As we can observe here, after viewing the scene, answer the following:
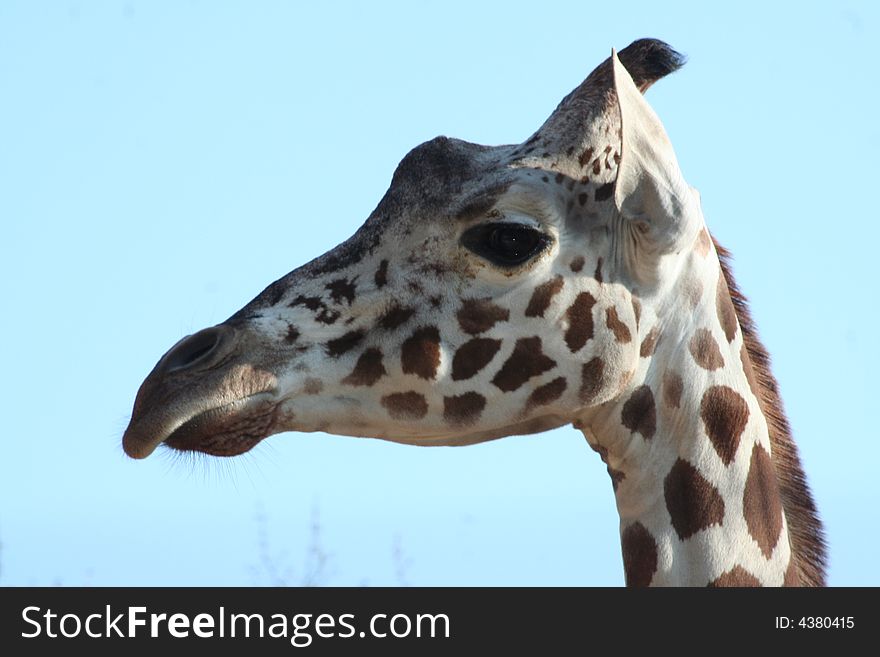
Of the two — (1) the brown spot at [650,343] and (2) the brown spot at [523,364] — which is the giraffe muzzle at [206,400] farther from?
(1) the brown spot at [650,343]

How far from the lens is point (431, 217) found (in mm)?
5102

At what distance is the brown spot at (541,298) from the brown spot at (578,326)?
0.08 metres

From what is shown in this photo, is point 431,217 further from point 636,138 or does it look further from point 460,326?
point 636,138

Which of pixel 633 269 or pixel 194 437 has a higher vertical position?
pixel 633 269

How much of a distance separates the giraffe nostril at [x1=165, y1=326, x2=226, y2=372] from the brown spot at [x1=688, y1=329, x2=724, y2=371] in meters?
1.63

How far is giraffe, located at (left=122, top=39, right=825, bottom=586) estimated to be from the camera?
193 inches

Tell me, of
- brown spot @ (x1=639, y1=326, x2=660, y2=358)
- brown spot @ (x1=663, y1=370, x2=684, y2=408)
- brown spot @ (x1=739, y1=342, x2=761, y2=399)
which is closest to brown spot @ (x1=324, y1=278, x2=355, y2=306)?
brown spot @ (x1=639, y1=326, x2=660, y2=358)

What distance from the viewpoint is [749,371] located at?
532cm

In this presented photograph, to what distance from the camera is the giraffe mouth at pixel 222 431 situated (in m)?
4.70

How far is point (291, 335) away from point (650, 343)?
1.24 meters

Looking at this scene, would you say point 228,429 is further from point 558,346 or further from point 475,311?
point 558,346

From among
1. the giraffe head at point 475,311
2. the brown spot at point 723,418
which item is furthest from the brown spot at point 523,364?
the brown spot at point 723,418
